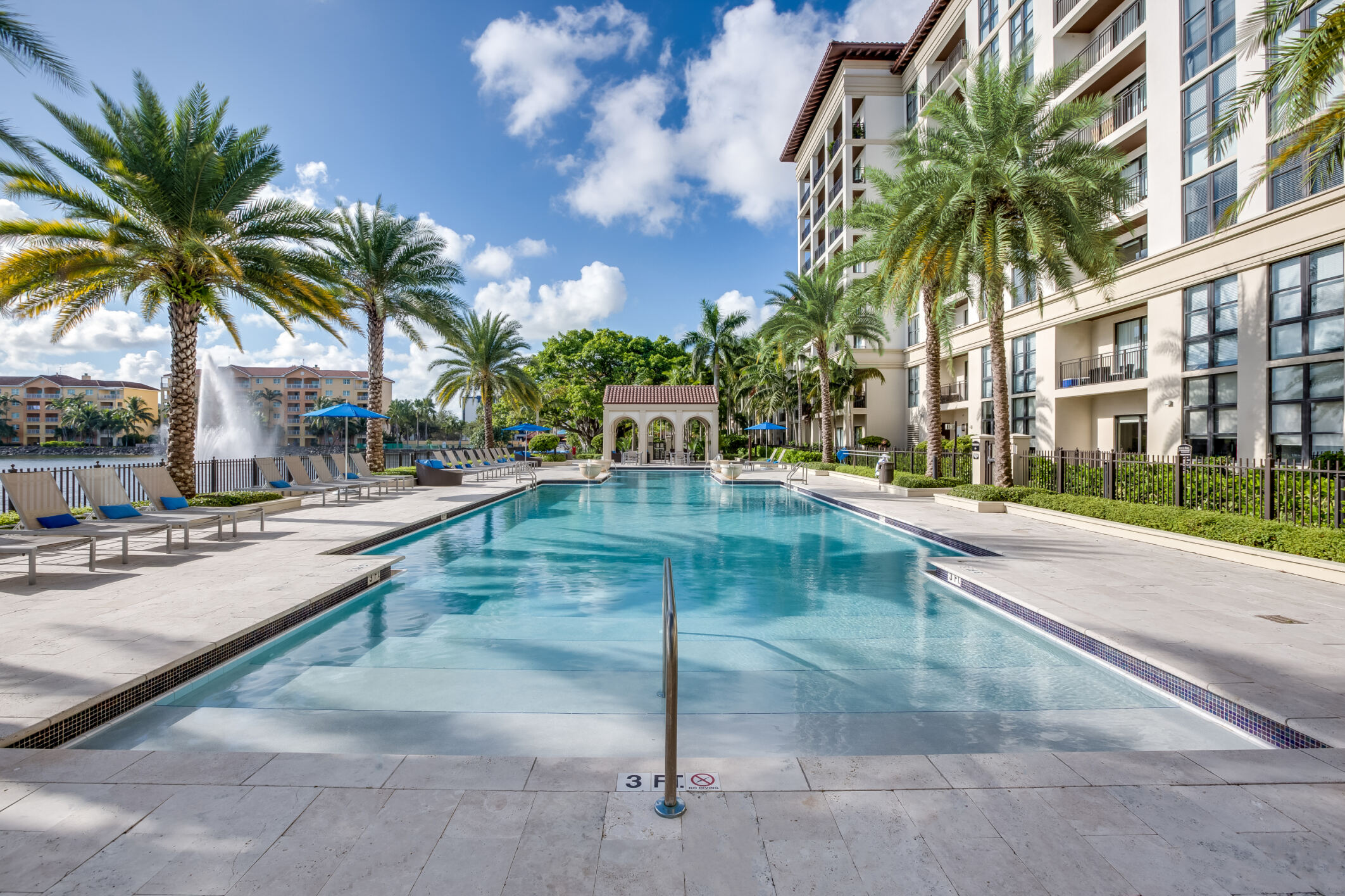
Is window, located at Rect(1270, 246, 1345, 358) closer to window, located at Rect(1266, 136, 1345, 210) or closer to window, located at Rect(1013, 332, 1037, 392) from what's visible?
window, located at Rect(1266, 136, 1345, 210)

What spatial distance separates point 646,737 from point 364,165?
20646 millimetres

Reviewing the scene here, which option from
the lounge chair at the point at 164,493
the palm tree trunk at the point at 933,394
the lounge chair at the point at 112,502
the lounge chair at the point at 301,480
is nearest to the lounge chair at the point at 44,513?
the lounge chair at the point at 112,502

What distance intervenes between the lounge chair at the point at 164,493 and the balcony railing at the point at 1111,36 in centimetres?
2611

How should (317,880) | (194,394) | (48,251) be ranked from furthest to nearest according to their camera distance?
(194,394) < (48,251) < (317,880)

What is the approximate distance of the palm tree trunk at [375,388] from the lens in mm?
21906

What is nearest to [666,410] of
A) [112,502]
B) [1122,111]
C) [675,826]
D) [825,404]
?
[825,404]

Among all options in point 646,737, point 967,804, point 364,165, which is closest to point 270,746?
point 646,737

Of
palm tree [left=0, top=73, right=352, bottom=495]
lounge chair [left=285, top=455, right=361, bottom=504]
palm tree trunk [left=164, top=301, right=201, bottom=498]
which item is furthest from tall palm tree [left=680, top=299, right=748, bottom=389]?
palm tree trunk [left=164, top=301, right=201, bottom=498]

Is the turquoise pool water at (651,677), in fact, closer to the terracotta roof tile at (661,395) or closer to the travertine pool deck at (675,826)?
the travertine pool deck at (675,826)

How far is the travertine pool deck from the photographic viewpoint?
2.36 m

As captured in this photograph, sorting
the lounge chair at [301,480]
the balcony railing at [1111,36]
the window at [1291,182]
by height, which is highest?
the balcony railing at [1111,36]

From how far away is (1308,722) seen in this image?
12.0 ft

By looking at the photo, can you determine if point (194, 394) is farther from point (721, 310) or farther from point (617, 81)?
point (721, 310)

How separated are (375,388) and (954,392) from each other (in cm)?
2730
